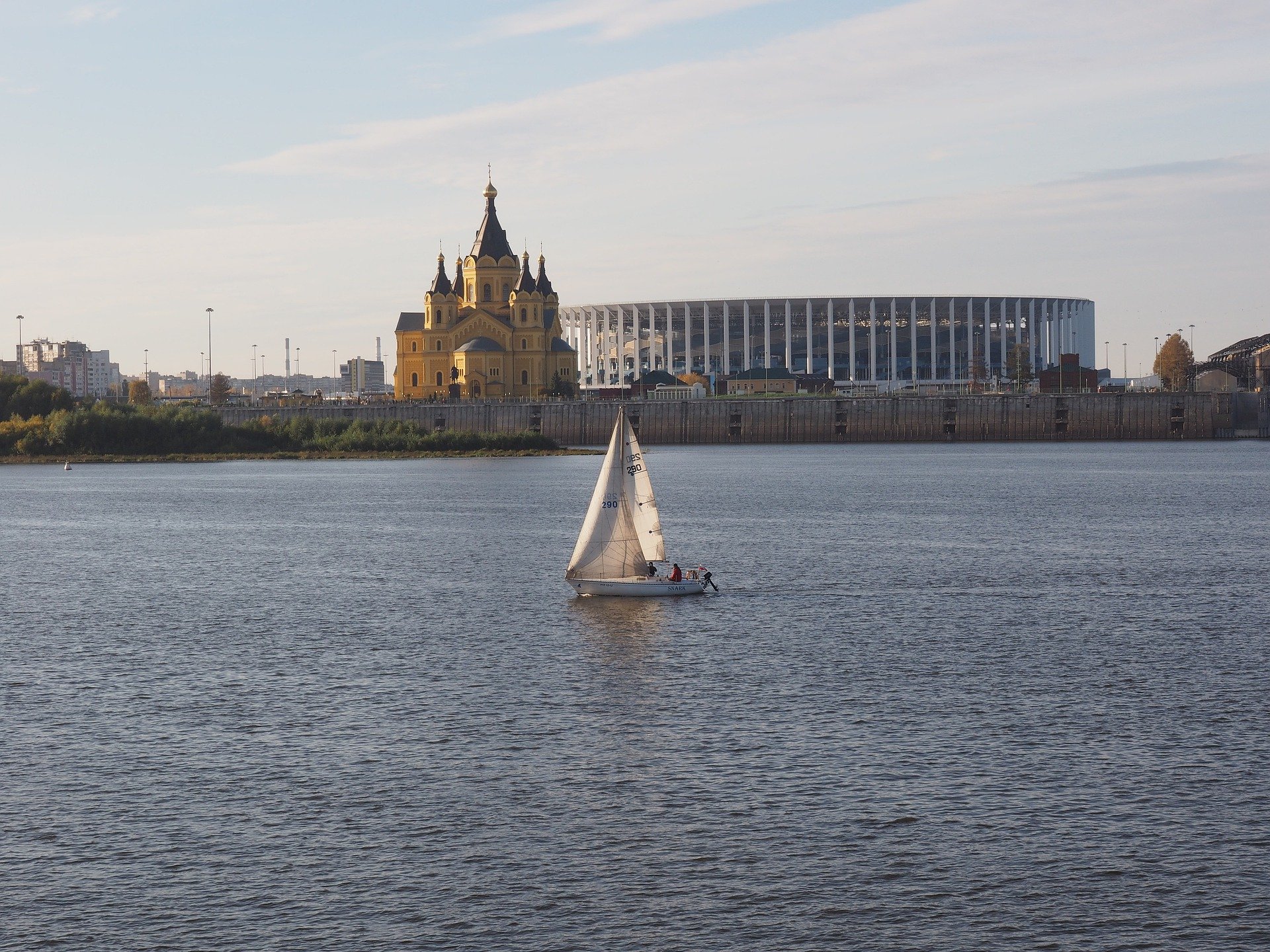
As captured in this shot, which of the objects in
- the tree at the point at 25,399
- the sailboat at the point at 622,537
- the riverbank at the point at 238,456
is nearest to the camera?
the sailboat at the point at 622,537

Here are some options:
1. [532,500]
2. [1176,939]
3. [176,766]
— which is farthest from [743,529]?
[1176,939]

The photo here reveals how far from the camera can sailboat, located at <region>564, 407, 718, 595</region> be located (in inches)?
2248

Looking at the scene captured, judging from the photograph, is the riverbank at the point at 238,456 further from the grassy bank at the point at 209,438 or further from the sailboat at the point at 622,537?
the sailboat at the point at 622,537

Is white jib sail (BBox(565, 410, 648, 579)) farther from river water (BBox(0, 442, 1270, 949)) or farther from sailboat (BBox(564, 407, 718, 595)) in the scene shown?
river water (BBox(0, 442, 1270, 949))

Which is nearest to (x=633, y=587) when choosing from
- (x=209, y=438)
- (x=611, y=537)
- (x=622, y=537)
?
(x=622, y=537)

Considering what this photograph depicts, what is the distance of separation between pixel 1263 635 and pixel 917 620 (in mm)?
11074

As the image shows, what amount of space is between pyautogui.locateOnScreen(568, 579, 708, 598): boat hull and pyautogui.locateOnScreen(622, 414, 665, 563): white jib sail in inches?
55.4

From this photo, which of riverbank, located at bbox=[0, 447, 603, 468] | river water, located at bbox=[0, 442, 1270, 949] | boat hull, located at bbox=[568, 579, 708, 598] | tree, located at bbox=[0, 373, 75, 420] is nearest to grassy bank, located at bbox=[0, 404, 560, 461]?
riverbank, located at bbox=[0, 447, 603, 468]

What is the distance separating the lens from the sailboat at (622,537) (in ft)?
187

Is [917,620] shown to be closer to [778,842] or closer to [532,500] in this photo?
[778,842]

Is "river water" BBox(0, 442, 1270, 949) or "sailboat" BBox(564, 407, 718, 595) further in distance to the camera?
"sailboat" BBox(564, 407, 718, 595)

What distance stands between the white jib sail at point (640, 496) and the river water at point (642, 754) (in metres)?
2.57

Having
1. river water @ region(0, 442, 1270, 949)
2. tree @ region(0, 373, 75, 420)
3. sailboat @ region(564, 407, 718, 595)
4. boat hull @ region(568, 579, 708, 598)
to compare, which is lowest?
river water @ region(0, 442, 1270, 949)

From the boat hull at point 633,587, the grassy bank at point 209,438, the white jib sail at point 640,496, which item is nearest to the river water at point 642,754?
the boat hull at point 633,587
